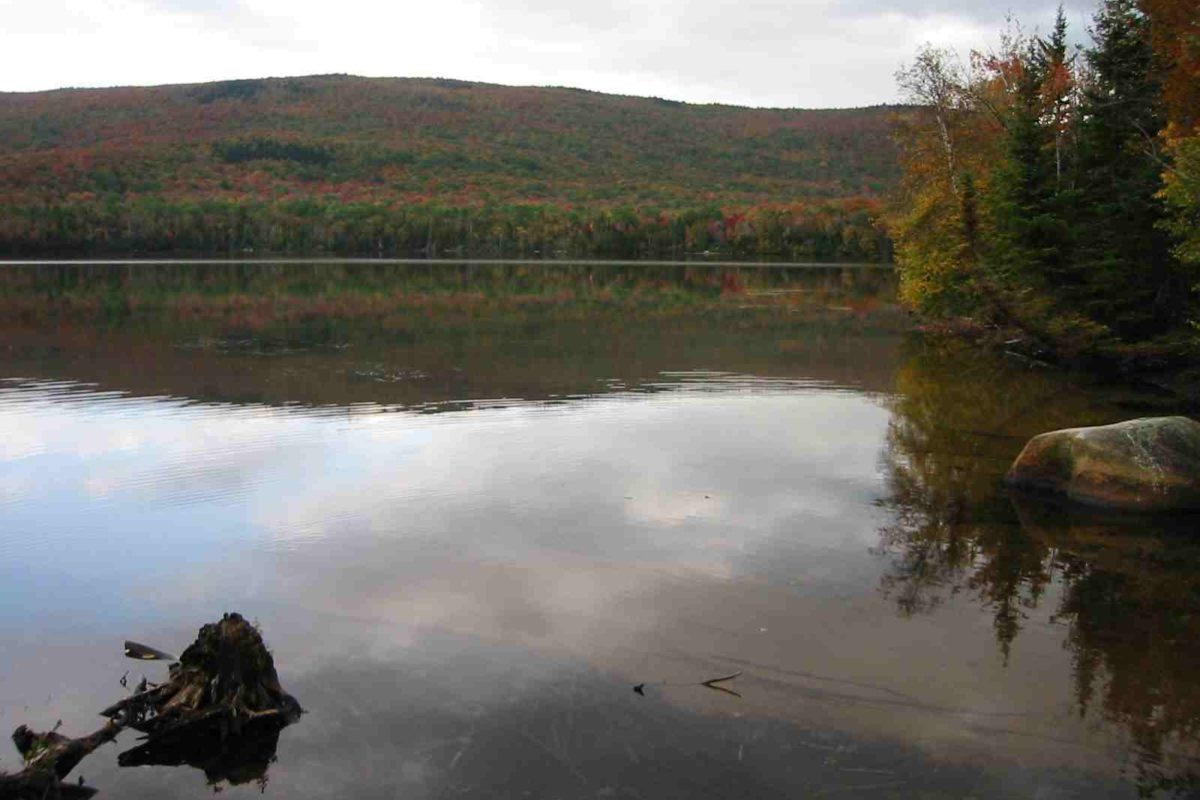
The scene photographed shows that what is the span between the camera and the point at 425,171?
140250 mm

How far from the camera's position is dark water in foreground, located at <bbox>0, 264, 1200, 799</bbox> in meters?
7.28

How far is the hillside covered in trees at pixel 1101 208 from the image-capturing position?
72.4 ft

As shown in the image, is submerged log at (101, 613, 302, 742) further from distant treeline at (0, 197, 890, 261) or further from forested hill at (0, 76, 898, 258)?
distant treeline at (0, 197, 890, 261)

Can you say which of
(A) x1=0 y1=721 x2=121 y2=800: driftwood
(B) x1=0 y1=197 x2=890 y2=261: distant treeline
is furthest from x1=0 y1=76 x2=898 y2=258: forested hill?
(A) x1=0 y1=721 x2=121 y2=800: driftwood

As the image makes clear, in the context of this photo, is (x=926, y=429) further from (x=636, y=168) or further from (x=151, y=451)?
(x=636, y=168)

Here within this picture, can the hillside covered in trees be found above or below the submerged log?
above

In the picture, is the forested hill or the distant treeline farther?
the forested hill

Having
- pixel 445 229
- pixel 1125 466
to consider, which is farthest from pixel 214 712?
pixel 445 229

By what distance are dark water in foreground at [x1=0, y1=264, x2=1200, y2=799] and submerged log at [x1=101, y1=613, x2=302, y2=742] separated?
0.34 meters

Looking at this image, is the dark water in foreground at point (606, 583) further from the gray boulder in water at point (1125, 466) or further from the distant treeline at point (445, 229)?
the distant treeline at point (445, 229)

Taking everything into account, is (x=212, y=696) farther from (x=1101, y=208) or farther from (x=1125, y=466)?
(x=1101, y=208)

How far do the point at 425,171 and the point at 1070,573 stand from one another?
13586 centimetres

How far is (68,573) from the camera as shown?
10.7 metres

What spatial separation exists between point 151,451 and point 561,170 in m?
135
